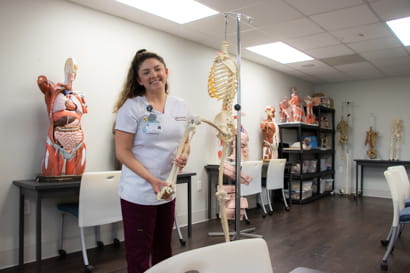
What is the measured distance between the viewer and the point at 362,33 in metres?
3.96

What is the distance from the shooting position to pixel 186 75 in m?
4.12

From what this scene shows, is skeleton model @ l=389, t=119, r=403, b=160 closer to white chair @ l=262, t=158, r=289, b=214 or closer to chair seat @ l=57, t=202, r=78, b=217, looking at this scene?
white chair @ l=262, t=158, r=289, b=214

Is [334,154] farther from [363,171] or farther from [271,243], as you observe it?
[271,243]

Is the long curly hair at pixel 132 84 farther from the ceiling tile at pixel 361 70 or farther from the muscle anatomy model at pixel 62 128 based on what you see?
the ceiling tile at pixel 361 70

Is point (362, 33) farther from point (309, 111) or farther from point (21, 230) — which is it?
point (21, 230)

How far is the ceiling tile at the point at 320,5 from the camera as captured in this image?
3076 mm

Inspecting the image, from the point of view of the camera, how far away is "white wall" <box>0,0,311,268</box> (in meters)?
2.67

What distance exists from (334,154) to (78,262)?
5.65 meters

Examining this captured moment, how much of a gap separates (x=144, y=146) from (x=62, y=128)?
1573 mm

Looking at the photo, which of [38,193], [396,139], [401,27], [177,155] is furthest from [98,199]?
[396,139]

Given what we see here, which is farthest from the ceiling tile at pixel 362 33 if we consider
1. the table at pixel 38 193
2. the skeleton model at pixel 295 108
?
the table at pixel 38 193

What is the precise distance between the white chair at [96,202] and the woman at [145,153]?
4.26ft

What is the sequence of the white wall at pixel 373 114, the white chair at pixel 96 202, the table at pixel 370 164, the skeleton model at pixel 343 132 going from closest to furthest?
1. the white chair at pixel 96 202
2. the table at pixel 370 164
3. the white wall at pixel 373 114
4. the skeleton model at pixel 343 132

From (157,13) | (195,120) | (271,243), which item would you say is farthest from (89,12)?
(271,243)
